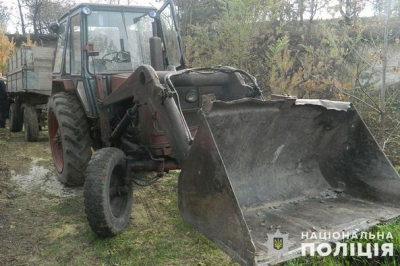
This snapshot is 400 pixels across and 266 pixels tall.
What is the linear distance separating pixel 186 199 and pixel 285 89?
15.5ft

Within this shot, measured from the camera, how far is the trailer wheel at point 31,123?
7.87m

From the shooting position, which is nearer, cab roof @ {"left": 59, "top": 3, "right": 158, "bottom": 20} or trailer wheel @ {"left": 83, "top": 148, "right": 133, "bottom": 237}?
trailer wheel @ {"left": 83, "top": 148, "right": 133, "bottom": 237}

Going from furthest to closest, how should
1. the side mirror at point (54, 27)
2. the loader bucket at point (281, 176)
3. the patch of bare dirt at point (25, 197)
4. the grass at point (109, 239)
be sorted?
the side mirror at point (54, 27), the patch of bare dirt at point (25, 197), the grass at point (109, 239), the loader bucket at point (281, 176)

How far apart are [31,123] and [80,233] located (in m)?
5.16

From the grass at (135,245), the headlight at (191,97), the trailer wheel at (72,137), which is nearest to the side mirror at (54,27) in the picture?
the trailer wheel at (72,137)

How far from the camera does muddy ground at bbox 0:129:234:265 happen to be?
Answer: 3063mm

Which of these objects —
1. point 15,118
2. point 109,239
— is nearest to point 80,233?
point 109,239

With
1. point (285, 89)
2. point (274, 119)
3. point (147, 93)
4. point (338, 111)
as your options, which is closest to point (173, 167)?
point (147, 93)

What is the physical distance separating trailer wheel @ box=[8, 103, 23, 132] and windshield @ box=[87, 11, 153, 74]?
18.6 ft

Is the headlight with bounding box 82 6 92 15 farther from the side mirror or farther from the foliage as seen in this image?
the foliage

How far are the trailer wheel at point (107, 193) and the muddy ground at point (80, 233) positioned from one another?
176 mm

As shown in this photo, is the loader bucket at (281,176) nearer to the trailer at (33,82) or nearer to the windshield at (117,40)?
the windshield at (117,40)

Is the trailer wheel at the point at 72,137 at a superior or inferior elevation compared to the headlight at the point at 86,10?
inferior

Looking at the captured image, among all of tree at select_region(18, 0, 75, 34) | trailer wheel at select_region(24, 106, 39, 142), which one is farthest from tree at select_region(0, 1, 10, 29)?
trailer wheel at select_region(24, 106, 39, 142)
